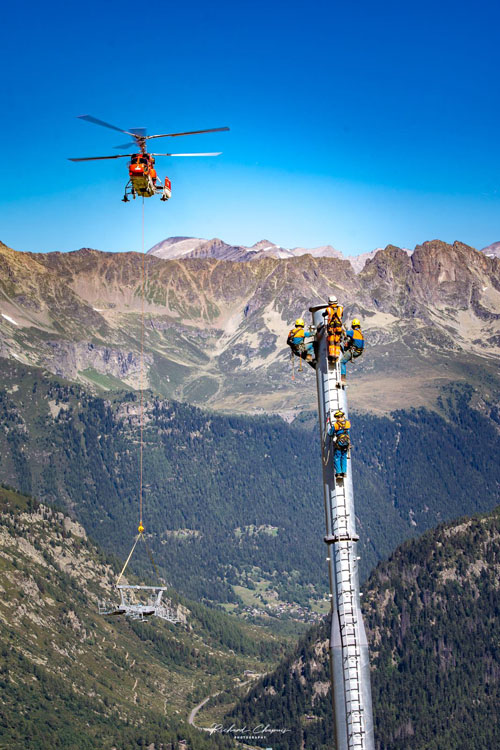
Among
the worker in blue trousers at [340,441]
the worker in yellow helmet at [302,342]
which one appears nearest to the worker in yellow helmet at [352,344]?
the worker in yellow helmet at [302,342]


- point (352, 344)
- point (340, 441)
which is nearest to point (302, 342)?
point (352, 344)

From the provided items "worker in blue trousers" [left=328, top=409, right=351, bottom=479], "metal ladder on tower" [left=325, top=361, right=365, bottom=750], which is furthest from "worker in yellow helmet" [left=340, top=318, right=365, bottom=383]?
"metal ladder on tower" [left=325, top=361, right=365, bottom=750]

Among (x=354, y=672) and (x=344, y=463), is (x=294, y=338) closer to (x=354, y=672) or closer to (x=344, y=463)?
(x=344, y=463)

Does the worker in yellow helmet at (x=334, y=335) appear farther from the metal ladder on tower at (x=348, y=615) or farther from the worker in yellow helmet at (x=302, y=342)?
the metal ladder on tower at (x=348, y=615)

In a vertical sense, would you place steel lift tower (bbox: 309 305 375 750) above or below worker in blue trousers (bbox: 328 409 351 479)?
below

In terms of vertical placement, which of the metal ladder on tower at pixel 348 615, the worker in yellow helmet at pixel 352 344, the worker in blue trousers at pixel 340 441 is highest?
the worker in yellow helmet at pixel 352 344

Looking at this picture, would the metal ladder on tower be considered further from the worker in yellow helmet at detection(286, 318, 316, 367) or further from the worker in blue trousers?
the worker in yellow helmet at detection(286, 318, 316, 367)

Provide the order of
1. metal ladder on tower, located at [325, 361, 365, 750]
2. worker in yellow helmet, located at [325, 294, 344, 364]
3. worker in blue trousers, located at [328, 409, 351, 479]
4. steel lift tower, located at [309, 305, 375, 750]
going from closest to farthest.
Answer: metal ladder on tower, located at [325, 361, 365, 750] < steel lift tower, located at [309, 305, 375, 750] < worker in blue trousers, located at [328, 409, 351, 479] < worker in yellow helmet, located at [325, 294, 344, 364]

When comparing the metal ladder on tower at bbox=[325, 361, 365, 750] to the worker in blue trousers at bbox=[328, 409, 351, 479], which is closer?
the metal ladder on tower at bbox=[325, 361, 365, 750]

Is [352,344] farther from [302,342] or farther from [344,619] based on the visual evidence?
[344,619]
